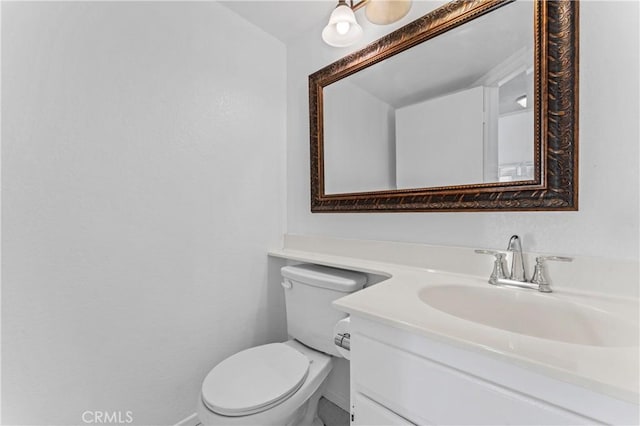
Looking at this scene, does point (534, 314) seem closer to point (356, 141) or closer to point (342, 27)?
point (356, 141)

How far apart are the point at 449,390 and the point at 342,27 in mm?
1299

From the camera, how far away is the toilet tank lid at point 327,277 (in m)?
1.14

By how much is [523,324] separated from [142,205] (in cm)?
139

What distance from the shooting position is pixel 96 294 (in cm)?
98

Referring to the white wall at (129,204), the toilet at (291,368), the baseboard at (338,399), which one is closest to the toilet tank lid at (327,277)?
the toilet at (291,368)

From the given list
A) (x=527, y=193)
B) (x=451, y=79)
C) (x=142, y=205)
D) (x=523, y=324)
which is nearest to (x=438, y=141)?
(x=451, y=79)

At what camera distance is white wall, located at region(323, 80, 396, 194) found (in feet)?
3.99

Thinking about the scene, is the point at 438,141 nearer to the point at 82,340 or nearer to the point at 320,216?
the point at 320,216

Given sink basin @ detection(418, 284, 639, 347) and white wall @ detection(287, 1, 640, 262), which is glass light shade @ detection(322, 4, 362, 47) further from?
sink basin @ detection(418, 284, 639, 347)

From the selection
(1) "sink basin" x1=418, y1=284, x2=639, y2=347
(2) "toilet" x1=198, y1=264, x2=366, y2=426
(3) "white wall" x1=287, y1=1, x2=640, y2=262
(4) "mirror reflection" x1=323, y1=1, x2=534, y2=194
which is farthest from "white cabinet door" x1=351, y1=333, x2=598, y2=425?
(4) "mirror reflection" x1=323, y1=1, x2=534, y2=194

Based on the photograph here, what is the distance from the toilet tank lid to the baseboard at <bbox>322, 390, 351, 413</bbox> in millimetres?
652

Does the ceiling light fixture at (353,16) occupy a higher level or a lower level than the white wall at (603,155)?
higher

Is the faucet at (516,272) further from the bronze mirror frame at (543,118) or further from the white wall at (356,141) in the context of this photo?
the white wall at (356,141)

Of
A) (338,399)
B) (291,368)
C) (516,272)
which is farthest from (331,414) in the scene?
(516,272)
